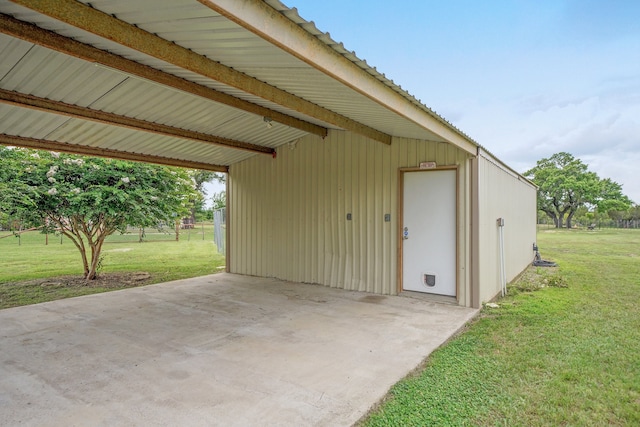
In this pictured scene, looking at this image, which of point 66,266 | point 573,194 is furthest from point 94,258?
point 573,194

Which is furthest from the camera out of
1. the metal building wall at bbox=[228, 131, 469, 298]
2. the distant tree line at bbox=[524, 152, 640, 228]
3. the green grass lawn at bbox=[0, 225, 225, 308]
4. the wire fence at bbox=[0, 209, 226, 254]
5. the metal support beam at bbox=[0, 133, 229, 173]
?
the distant tree line at bbox=[524, 152, 640, 228]

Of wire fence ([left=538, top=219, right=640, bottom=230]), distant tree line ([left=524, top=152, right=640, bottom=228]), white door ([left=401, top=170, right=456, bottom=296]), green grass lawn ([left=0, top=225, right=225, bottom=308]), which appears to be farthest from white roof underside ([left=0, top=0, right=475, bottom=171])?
wire fence ([left=538, top=219, right=640, bottom=230])

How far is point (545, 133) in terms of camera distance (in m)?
40.6

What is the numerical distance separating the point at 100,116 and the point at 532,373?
505 centimetres

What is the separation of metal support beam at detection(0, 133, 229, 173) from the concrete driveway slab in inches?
87.4

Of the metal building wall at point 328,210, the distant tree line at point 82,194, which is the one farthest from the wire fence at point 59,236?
the metal building wall at point 328,210

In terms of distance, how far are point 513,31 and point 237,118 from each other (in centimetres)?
1758

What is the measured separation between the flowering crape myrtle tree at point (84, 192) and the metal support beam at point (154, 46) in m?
4.09

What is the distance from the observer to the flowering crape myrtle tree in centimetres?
593

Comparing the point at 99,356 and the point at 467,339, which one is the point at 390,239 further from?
the point at 99,356

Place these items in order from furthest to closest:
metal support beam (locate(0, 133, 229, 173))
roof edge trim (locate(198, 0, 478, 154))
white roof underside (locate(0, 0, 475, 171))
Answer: metal support beam (locate(0, 133, 229, 173))
white roof underside (locate(0, 0, 475, 171))
roof edge trim (locate(198, 0, 478, 154))

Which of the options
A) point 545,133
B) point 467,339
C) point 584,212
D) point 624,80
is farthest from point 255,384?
point 545,133

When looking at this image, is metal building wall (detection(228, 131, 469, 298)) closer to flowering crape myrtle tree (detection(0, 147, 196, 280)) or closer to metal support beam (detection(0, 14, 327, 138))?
flowering crape myrtle tree (detection(0, 147, 196, 280))

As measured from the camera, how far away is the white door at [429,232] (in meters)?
4.98
